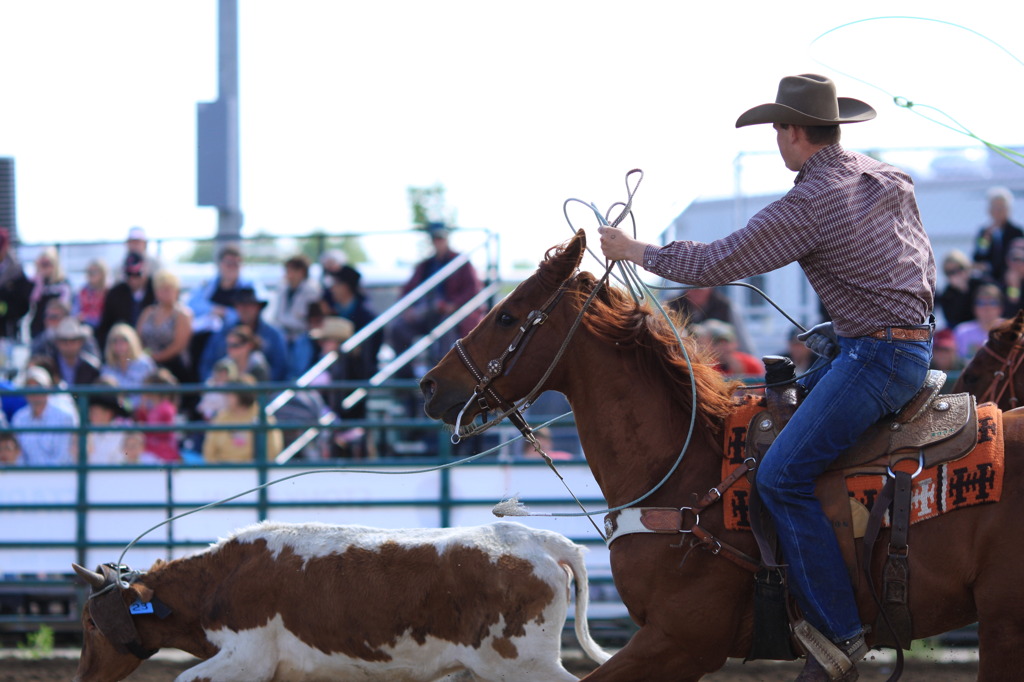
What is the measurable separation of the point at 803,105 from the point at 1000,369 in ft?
8.56

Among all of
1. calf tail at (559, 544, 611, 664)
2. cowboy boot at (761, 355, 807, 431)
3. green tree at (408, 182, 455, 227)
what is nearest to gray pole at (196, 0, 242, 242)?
calf tail at (559, 544, 611, 664)

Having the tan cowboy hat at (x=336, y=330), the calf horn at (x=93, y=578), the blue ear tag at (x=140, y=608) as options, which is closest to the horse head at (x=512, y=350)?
the blue ear tag at (x=140, y=608)

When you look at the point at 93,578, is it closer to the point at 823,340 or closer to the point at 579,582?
the point at 579,582

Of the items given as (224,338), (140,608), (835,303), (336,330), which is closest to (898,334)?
(835,303)

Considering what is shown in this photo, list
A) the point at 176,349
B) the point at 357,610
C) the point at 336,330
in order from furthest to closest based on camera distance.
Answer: the point at 176,349, the point at 336,330, the point at 357,610

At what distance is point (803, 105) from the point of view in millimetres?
3484

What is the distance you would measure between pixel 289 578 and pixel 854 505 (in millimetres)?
2646

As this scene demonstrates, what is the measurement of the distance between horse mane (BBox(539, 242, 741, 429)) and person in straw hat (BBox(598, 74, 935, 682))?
0.32 m

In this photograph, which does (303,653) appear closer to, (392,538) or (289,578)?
(289,578)

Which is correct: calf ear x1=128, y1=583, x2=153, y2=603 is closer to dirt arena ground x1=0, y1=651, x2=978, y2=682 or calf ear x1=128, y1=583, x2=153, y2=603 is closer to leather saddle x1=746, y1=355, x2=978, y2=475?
dirt arena ground x1=0, y1=651, x2=978, y2=682

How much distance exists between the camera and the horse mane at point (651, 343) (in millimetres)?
3709

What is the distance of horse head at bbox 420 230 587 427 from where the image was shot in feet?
12.2

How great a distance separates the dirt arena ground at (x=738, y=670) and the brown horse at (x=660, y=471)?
281 cm

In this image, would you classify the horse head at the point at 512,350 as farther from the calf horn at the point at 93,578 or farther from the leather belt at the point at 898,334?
the calf horn at the point at 93,578
